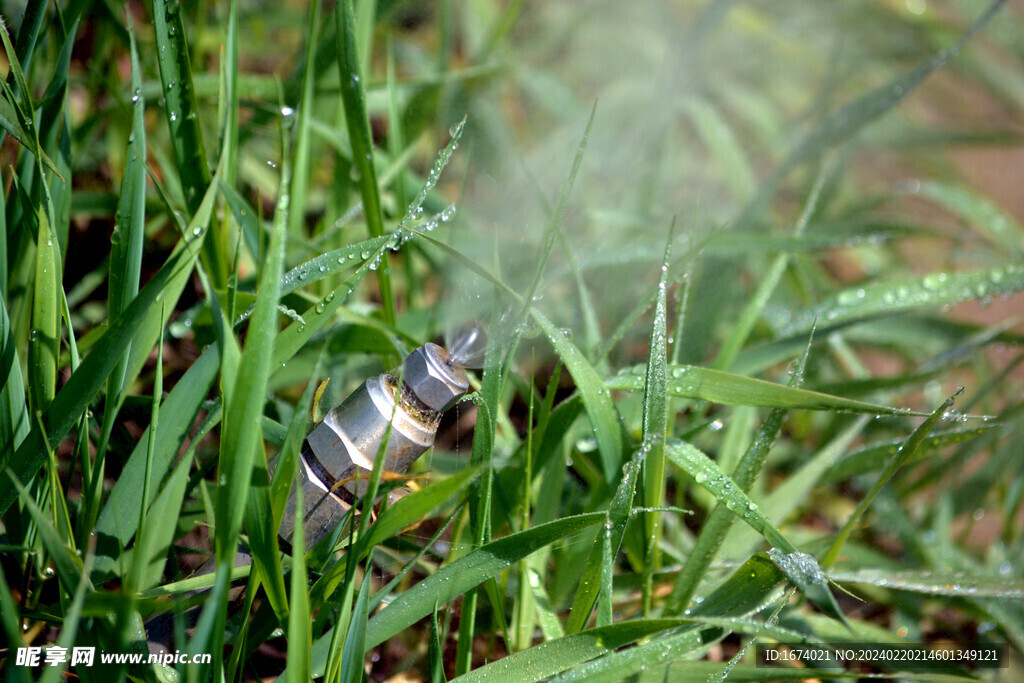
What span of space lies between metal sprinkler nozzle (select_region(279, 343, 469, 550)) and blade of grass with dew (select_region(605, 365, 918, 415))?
24cm

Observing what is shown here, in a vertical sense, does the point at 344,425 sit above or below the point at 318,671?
above

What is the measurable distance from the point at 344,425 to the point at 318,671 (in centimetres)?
23

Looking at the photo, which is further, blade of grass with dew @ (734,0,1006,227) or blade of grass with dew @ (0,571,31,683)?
blade of grass with dew @ (734,0,1006,227)

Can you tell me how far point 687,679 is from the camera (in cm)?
69

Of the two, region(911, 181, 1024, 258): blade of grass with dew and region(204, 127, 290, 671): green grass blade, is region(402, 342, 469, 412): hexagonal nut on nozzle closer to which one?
region(204, 127, 290, 671): green grass blade

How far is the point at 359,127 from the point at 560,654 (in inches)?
25.6

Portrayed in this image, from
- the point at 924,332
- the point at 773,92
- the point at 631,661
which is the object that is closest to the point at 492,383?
→ the point at 631,661

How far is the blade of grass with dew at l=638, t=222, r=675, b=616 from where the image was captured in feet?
2.30

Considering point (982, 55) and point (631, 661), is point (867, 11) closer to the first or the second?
point (982, 55)

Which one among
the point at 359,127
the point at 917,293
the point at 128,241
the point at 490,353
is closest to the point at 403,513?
the point at 490,353

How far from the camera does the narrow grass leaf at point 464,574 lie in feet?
2.10

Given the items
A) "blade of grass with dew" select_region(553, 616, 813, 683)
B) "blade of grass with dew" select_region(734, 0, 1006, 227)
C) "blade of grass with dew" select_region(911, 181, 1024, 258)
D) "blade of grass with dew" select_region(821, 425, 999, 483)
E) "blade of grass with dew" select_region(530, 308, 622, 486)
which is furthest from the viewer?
"blade of grass with dew" select_region(911, 181, 1024, 258)

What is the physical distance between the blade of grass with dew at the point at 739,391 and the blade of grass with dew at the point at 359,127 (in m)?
0.31

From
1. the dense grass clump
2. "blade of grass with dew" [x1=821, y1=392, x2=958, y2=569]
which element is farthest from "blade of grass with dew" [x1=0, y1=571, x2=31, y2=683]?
"blade of grass with dew" [x1=821, y1=392, x2=958, y2=569]
